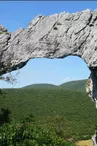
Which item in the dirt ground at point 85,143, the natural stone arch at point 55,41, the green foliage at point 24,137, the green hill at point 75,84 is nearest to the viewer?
the natural stone arch at point 55,41

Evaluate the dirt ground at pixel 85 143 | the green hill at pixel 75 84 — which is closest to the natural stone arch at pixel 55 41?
the dirt ground at pixel 85 143

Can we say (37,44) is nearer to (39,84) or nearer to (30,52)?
(30,52)

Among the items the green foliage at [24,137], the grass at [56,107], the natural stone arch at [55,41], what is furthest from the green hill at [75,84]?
the natural stone arch at [55,41]

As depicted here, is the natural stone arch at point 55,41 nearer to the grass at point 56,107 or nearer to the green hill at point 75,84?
the grass at point 56,107

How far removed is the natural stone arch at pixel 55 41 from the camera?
1892 cm

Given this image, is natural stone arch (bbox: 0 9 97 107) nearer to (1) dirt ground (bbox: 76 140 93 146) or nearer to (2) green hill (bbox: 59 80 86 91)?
(1) dirt ground (bbox: 76 140 93 146)

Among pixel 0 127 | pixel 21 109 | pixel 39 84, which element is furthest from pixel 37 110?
pixel 39 84

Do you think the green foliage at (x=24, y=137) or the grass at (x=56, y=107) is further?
the grass at (x=56, y=107)

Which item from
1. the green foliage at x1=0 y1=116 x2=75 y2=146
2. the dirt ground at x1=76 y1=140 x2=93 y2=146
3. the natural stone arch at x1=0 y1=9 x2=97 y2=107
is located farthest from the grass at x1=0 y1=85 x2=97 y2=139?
the natural stone arch at x1=0 y1=9 x2=97 y2=107

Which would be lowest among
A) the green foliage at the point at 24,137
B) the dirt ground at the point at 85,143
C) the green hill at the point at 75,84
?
the dirt ground at the point at 85,143

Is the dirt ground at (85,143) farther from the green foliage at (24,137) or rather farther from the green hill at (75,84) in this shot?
the green hill at (75,84)

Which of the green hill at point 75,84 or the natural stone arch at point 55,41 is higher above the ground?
the green hill at point 75,84

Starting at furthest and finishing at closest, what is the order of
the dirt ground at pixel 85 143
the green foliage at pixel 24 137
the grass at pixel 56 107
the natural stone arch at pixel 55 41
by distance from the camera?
the grass at pixel 56 107 < the dirt ground at pixel 85 143 < the green foliage at pixel 24 137 < the natural stone arch at pixel 55 41

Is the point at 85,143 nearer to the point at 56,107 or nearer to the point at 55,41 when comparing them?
the point at 56,107
